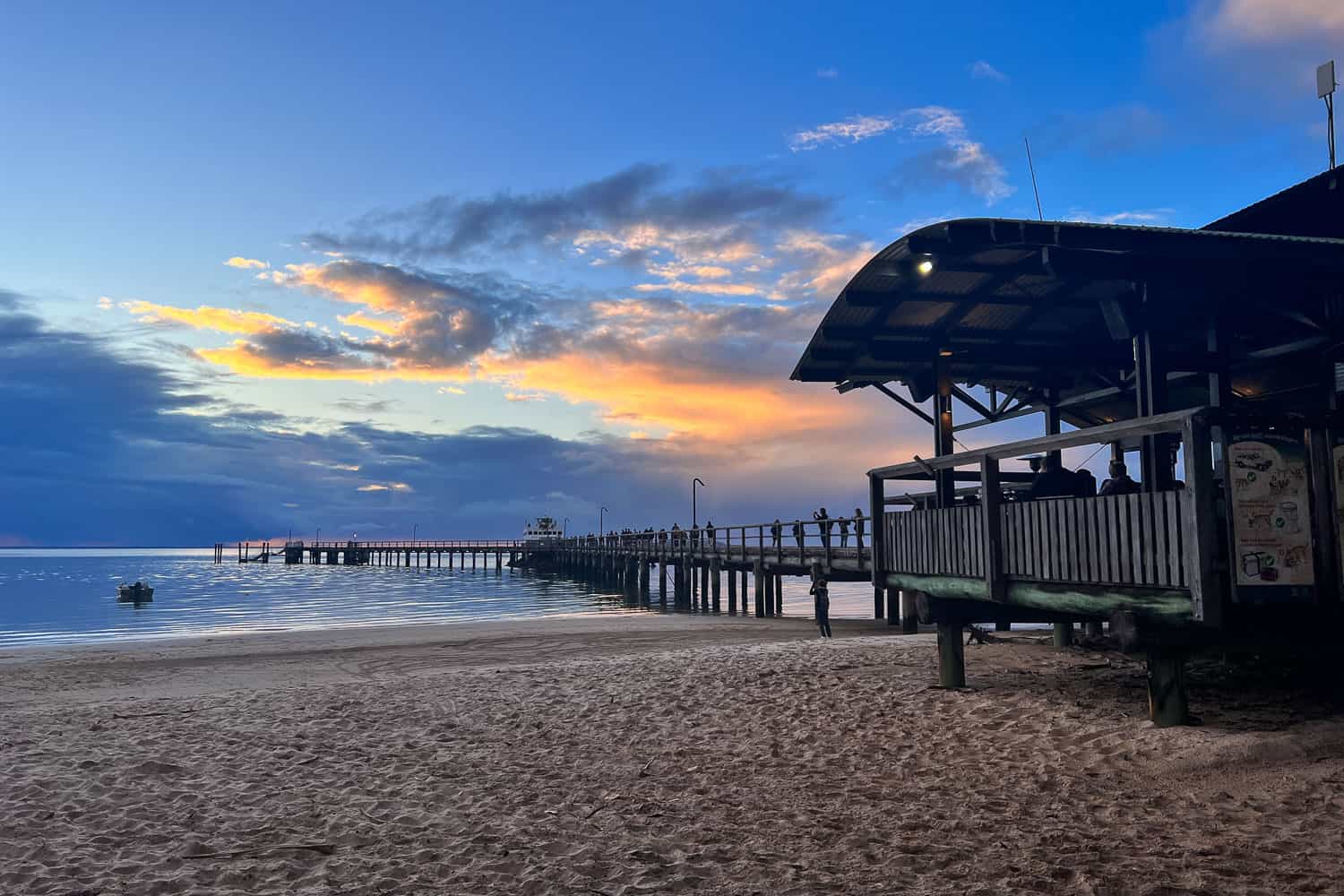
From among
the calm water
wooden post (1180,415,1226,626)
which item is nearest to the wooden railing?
wooden post (1180,415,1226,626)

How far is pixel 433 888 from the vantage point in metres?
5.14

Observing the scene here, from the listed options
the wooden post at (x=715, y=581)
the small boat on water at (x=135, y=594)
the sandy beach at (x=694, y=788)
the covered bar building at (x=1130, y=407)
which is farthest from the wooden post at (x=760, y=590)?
the small boat on water at (x=135, y=594)

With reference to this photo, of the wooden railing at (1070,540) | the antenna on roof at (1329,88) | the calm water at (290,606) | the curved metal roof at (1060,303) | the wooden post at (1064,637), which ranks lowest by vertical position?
the calm water at (290,606)

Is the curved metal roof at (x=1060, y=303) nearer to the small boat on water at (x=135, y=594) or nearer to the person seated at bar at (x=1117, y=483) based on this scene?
the person seated at bar at (x=1117, y=483)

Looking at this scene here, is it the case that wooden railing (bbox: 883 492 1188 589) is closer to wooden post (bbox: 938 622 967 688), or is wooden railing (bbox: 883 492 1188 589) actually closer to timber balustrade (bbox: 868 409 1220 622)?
timber balustrade (bbox: 868 409 1220 622)

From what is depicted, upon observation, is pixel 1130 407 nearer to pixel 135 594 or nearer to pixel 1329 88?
pixel 1329 88

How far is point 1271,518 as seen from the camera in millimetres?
7082

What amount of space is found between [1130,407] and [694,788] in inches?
456

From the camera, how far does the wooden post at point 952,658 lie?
34.7 feet

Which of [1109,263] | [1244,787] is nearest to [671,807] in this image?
[1244,787]

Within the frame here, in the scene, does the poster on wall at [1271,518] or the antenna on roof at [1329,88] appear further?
the antenna on roof at [1329,88]

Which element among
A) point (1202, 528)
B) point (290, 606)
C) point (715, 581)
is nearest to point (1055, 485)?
point (1202, 528)

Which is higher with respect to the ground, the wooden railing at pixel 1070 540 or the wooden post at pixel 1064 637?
the wooden railing at pixel 1070 540

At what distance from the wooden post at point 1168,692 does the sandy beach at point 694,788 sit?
0.74ft
